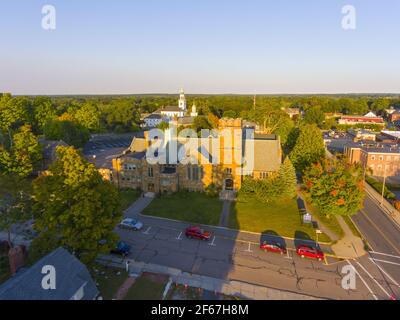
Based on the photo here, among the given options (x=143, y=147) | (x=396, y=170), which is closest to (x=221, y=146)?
(x=143, y=147)

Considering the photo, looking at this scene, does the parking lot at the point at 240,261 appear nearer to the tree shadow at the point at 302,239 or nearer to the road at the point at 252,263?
the road at the point at 252,263

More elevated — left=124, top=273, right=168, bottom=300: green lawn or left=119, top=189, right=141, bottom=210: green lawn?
left=119, top=189, right=141, bottom=210: green lawn

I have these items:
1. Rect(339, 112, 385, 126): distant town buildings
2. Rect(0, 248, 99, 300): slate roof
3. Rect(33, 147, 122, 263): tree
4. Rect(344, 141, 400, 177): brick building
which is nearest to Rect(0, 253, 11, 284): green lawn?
Rect(33, 147, 122, 263): tree

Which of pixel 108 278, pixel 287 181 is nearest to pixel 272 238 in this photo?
pixel 287 181

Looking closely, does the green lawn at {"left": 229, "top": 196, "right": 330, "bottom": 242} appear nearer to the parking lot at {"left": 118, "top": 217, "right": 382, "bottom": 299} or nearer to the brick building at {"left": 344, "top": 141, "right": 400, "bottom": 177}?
the parking lot at {"left": 118, "top": 217, "right": 382, "bottom": 299}

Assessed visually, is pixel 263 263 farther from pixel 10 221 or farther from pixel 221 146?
pixel 10 221

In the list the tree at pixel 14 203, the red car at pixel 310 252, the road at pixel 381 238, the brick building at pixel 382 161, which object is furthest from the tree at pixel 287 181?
the tree at pixel 14 203

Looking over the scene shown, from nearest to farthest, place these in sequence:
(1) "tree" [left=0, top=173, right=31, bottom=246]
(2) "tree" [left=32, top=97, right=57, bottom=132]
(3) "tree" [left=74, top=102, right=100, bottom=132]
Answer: (1) "tree" [left=0, top=173, right=31, bottom=246] < (3) "tree" [left=74, top=102, right=100, bottom=132] < (2) "tree" [left=32, top=97, right=57, bottom=132]

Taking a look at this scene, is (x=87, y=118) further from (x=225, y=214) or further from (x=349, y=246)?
(x=349, y=246)
